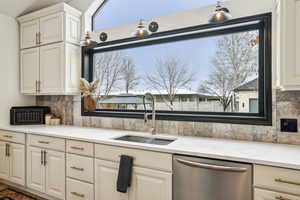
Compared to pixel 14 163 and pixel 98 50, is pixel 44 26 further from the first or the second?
pixel 14 163

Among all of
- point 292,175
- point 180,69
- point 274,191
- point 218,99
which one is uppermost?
point 180,69

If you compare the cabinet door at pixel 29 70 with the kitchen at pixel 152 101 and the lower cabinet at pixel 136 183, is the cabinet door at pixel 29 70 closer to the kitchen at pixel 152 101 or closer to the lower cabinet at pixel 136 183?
the kitchen at pixel 152 101

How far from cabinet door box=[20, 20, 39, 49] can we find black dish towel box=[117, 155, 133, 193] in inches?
93.8

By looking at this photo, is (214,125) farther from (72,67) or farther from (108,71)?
(72,67)

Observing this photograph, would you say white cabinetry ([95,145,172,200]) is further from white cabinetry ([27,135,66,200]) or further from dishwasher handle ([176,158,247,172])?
white cabinetry ([27,135,66,200])

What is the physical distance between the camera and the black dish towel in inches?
70.6

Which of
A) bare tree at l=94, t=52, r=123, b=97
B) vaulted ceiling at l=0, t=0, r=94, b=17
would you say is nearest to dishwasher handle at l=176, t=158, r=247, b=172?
bare tree at l=94, t=52, r=123, b=97

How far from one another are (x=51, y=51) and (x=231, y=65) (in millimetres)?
2447

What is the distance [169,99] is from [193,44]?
0.73 metres

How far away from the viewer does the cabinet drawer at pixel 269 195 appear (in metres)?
1.27

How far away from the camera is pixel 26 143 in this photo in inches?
99.9

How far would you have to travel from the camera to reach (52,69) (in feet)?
9.36

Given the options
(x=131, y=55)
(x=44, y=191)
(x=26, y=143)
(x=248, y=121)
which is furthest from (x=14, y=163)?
(x=248, y=121)

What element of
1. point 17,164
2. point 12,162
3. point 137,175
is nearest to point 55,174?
point 17,164
